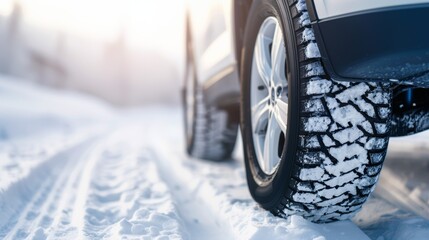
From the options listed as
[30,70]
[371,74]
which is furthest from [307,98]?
[30,70]

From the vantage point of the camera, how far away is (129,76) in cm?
4509

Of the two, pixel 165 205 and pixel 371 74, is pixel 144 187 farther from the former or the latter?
pixel 371 74

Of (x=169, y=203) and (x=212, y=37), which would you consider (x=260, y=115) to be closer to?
(x=169, y=203)

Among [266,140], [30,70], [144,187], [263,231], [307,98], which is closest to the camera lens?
[307,98]

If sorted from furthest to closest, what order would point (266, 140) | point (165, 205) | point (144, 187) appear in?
point (144, 187) → point (165, 205) → point (266, 140)

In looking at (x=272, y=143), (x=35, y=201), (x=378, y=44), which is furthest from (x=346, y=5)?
(x=35, y=201)

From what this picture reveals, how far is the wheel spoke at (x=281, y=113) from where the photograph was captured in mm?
1462

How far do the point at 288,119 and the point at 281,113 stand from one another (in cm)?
13

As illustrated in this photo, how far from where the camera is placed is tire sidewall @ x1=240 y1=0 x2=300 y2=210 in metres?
1.34

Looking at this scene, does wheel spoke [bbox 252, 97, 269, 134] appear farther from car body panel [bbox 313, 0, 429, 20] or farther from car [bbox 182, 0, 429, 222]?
car body panel [bbox 313, 0, 429, 20]

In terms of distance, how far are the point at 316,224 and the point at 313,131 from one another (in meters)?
0.44

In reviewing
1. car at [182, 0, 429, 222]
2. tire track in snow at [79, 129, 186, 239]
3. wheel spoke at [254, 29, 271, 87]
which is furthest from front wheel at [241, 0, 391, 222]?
tire track in snow at [79, 129, 186, 239]

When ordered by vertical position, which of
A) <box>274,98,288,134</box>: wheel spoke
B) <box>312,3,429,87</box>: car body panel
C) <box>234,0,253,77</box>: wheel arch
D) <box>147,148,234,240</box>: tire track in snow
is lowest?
<box>147,148,234,240</box>: tire track in snow

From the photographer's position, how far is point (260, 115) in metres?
1.72
